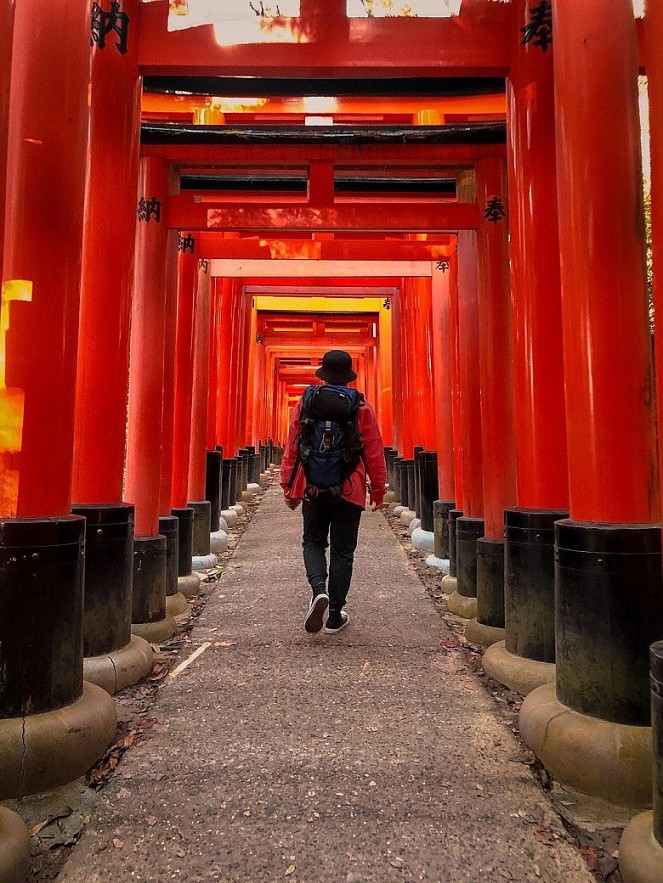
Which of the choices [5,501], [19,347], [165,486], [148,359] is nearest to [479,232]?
[148,359]

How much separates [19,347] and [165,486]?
2784 mm

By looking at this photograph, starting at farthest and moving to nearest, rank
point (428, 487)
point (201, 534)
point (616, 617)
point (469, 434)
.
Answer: point (428, 487)
point (201, 534)
point (469, 434)
point (616, 617)

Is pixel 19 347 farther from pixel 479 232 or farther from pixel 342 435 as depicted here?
pixel 479 232

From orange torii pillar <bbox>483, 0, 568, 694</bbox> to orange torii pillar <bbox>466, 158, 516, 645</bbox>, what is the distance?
0.63 metres

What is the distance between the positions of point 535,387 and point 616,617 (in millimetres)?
1410

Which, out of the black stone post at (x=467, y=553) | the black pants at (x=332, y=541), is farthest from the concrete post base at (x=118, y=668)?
the black stone post at (x=467, y=553)

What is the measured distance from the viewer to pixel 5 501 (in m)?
2.30

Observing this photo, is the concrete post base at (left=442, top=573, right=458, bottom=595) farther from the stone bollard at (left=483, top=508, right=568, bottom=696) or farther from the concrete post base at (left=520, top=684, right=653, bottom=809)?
the concrete post base at (left=520, top=684, right=653, bottom=809)

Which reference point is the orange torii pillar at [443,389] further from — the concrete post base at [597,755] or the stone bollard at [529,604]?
the concrete post base at [597,755]

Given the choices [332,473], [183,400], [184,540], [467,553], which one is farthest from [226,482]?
[332,473]

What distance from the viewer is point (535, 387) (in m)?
3.29

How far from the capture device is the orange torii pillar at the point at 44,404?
2.23 meters

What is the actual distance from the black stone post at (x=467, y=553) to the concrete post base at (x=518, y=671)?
1354mm

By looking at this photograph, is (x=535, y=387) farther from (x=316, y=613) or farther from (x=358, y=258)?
(x=358, y=258)
